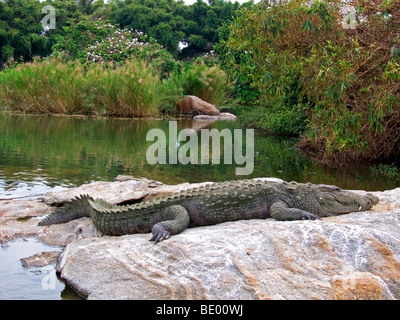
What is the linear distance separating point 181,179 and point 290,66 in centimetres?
279

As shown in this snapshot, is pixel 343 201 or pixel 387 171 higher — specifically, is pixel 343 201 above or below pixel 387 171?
above

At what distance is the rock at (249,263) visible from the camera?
138 inches

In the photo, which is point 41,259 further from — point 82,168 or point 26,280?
point 82,168

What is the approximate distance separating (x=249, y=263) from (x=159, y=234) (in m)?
0.90

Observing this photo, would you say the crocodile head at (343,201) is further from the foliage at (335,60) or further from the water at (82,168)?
the water at (82,168)

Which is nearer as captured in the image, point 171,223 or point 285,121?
point 171,223

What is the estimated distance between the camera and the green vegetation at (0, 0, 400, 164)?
26.6 feet

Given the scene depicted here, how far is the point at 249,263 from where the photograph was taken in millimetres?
3744

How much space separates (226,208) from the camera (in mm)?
4852
